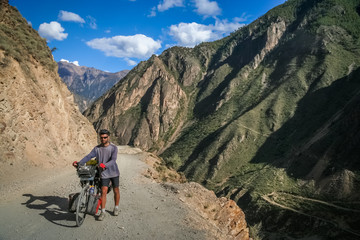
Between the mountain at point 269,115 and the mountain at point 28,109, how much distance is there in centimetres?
1300

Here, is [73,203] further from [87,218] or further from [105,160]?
[105,160]

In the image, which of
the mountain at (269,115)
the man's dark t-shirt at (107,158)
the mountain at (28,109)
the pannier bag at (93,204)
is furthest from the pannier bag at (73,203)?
the mountain at (269,115)

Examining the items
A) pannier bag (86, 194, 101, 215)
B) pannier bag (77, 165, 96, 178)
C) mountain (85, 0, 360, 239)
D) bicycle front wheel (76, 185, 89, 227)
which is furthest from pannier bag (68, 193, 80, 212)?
mountain (85, 0, 360, 239)

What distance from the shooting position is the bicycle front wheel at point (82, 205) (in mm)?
5910

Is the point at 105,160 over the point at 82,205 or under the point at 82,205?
over

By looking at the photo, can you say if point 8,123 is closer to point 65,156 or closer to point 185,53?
point 65,156

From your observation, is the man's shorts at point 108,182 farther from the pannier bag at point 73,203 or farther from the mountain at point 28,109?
the mountain at point 28,109

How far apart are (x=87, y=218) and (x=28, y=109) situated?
37.5ft

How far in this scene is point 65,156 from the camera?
57.4ft

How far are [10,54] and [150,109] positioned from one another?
4527 inches

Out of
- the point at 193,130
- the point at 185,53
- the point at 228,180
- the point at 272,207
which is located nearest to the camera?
the point at 272,207

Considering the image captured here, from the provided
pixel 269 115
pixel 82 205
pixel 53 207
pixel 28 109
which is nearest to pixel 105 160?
pixel 82 205

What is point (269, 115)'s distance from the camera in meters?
88.1

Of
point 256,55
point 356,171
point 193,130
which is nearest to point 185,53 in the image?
point 256,55
